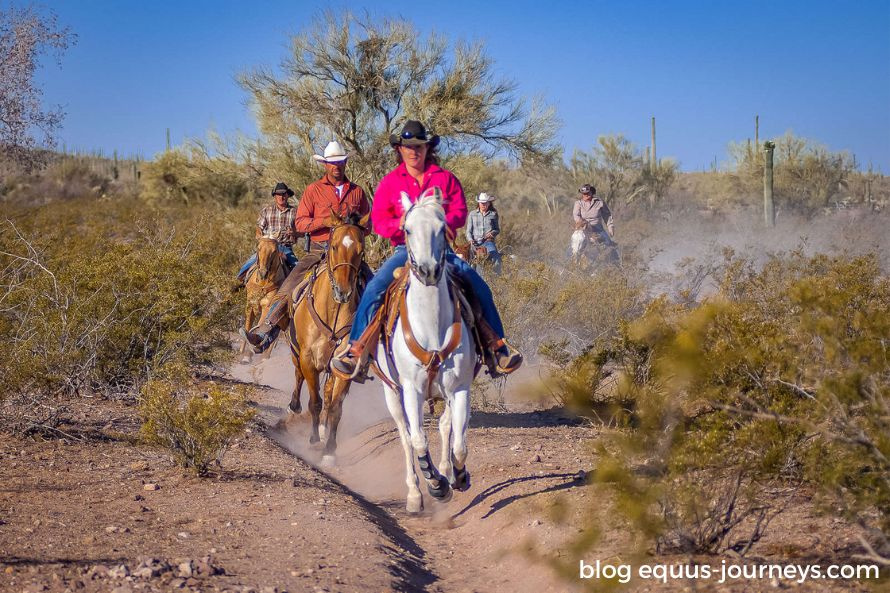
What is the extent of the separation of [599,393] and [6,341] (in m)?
6.78

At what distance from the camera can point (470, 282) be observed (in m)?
7.75

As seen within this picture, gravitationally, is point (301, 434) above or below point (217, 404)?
below

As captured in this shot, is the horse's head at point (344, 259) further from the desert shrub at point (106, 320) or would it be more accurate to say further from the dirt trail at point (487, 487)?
the desert shrub at point (106, 320)

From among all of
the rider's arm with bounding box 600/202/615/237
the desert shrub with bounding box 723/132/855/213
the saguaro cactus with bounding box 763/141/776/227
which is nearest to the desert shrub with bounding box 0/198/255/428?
the rider's arm with bounding box 600/202/615/237

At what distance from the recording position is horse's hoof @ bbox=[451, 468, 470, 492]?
767 cm

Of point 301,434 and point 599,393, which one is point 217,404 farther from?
point 599,393

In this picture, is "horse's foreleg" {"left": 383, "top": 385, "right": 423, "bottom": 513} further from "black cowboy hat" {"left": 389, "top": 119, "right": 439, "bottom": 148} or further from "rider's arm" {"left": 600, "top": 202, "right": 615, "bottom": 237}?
"rider's arm" {"left": 600, "top": 202, "right": 615, "bottom": 237}

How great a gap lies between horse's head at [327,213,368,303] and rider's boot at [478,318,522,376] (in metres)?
1.91

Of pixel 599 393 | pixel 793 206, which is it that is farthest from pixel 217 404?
pixel 793 206

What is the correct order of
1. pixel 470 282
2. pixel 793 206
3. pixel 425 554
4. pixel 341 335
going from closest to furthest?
pixel 425 554 → pixel 470 282 → pixel 341 335 → pixel 793 206

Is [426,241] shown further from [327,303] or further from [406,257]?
[327,303]

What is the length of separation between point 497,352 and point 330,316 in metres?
2.49

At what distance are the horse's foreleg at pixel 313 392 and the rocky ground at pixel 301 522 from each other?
35 centimetres

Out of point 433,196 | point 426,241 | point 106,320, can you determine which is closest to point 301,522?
point 426,241
